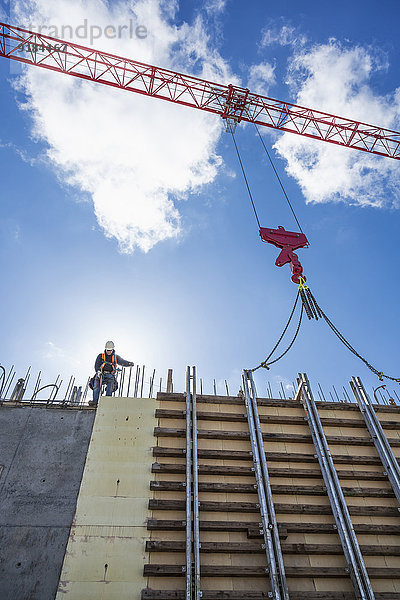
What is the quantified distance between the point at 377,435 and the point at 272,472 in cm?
338

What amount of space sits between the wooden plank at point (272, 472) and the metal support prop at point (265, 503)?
1.12ft

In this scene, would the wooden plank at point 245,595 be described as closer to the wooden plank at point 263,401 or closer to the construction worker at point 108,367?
the wooden plank at point 263,401

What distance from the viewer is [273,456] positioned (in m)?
10.2

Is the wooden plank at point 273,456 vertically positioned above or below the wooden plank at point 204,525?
above

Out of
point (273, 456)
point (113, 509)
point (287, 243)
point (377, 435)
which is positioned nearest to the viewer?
point (113, 509)

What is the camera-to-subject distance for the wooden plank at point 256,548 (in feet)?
27.6

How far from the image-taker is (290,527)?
898 cm

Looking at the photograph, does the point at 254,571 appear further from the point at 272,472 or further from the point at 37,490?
the point at 37,490

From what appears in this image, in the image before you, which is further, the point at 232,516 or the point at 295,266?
the point at 295,266

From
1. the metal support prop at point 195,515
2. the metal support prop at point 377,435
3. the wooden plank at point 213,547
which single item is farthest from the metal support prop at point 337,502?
the metal support prop at point 195,515

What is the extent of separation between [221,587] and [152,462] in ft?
10.2

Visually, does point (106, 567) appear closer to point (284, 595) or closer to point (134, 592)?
point (134, 592)

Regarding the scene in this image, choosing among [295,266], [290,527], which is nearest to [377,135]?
[295,266]

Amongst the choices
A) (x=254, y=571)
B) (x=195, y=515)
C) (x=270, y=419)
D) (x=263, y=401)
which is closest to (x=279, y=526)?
(x=254, y=571)
